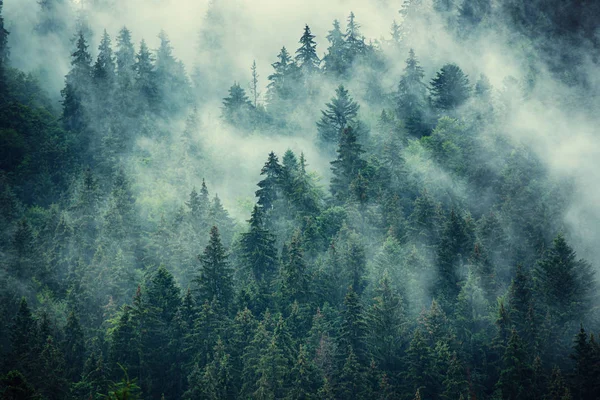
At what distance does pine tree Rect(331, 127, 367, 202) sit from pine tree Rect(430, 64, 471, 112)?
1947cm

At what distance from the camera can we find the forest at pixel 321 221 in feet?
206

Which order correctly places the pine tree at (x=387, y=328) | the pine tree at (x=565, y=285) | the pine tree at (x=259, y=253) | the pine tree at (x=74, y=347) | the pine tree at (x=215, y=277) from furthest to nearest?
the pine tree at (x=259, y=253)
the pine tree at (x=215, y=277)
the pine tree at (x=565, y=285)
the pine tree at (x=74, y=347)
the pine tree at (x=387, y=328)

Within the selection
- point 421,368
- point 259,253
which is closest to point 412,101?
point 259,253

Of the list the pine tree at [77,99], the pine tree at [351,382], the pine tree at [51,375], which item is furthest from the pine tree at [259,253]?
the pine tree at [77,99]

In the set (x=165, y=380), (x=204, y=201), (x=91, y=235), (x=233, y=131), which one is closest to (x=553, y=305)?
(x=165, y=380)

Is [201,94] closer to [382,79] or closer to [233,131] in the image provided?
[233,131]

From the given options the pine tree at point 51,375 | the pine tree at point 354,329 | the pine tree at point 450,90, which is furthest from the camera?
the pine tree at point 450,90

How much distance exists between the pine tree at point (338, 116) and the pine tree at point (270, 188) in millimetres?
17819

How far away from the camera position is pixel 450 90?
10238cm

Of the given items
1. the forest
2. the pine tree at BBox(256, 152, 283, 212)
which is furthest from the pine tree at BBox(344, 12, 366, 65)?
the pine tree at BBox(256, 152, 283, 212)

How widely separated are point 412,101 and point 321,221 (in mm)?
33530

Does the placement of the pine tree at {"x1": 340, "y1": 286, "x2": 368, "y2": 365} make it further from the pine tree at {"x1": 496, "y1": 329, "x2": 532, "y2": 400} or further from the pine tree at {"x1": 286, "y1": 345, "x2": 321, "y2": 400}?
the pine tree at {"x1": 496, "y1": 329, "x2": 532, "y2": 400}

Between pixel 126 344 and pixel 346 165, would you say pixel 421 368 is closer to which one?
pixel 126 344

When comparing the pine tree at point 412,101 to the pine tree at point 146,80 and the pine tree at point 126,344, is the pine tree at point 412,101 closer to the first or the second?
the pine tree at point 146,80
